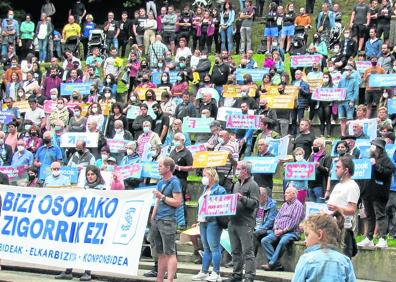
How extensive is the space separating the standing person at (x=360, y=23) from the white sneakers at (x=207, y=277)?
14336mm

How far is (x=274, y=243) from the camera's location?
19.1 m

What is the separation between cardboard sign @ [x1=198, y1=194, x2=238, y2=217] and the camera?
1739cm

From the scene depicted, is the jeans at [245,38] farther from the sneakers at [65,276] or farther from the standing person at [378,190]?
the sneakers at [65,276]

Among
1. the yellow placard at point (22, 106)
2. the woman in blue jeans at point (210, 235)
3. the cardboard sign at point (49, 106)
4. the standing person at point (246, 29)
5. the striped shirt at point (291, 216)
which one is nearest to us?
the woman in blue jeans at point (210, 235)

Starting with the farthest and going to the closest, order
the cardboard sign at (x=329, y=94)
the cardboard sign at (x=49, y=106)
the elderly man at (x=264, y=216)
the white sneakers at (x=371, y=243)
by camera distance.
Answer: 1. the cardboard sign at (x=49, y=106)
2. the cardboard sign at (x=329, y=94)
3. the elderly man at (x=264, y=216)
4. the white sneakers at (x=371, y=243)

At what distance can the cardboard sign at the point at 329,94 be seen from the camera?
25.9 meters

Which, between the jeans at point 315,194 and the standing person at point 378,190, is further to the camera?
the jeans at point 315,194

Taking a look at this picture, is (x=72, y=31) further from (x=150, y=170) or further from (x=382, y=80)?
(x=150, y=170)

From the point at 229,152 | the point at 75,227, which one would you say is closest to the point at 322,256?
the point at 75,227

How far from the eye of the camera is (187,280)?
18.2m

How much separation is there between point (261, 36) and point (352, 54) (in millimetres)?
8259

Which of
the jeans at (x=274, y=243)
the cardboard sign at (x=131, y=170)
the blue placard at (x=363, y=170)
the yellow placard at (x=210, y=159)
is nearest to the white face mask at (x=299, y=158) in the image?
the yellow placard at (x=210, y=159)

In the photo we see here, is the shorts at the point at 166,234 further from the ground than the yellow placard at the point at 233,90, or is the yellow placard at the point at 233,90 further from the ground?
the yellow placard at the point at 233,90

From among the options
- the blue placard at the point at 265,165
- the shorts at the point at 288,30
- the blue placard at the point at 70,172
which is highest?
the shorts at the point at 288,30
